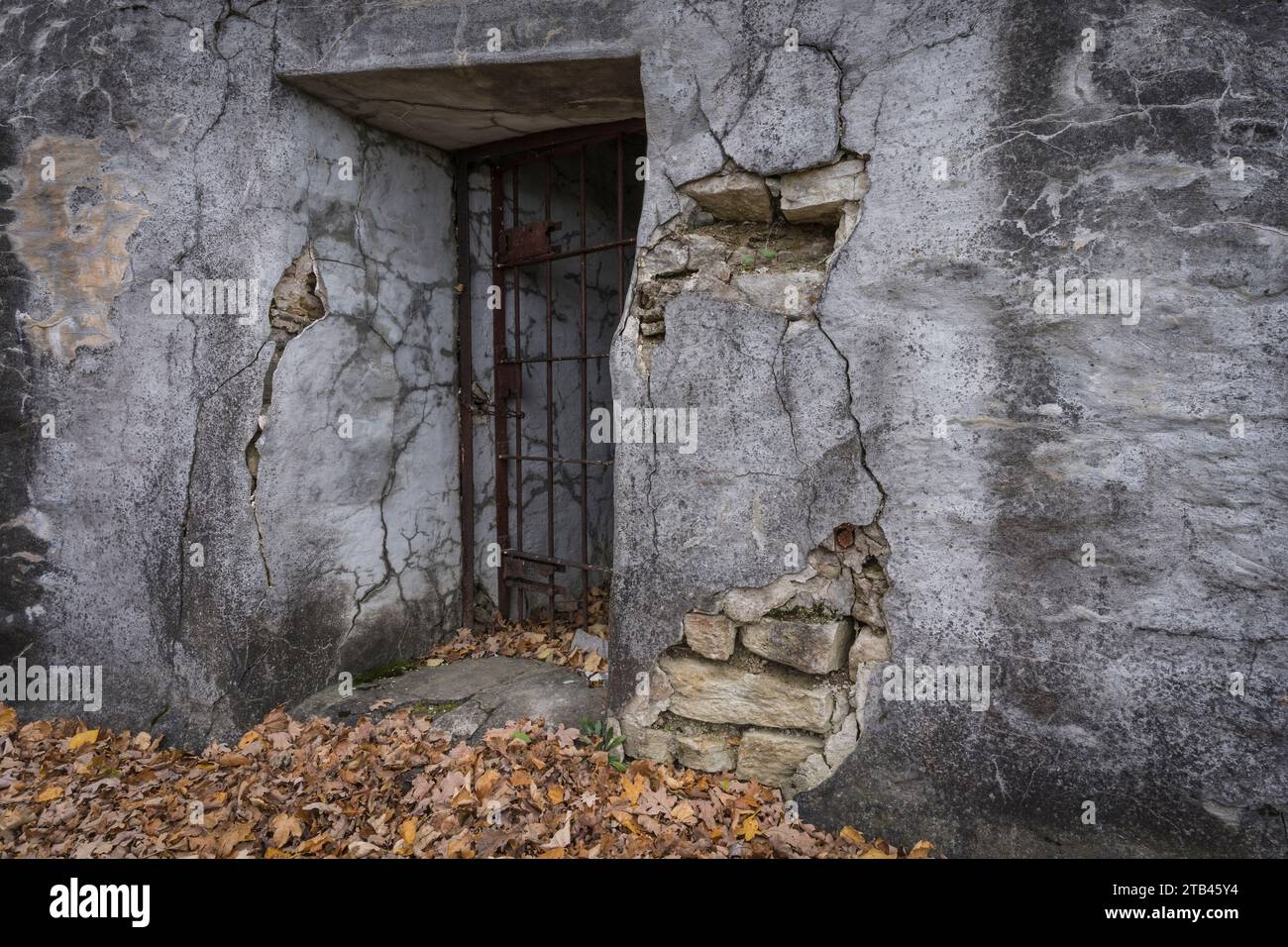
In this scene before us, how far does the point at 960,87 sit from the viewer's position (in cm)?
232

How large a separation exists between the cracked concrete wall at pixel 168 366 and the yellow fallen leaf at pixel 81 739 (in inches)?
3.8

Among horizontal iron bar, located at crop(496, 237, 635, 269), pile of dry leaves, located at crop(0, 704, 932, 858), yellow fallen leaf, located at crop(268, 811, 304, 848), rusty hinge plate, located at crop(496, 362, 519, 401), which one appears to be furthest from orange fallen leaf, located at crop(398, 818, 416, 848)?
horizontal iron bar, located at crop(496, 237, 635, 269)

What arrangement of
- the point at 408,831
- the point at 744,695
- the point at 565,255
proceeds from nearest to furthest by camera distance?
the point at 408,831 < the point at 744,695 < the point at 565,255

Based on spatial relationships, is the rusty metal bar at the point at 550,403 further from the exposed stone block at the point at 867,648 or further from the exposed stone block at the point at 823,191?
the exposed stone block at the point at 867,648

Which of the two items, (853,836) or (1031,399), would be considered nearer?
(1031,399)

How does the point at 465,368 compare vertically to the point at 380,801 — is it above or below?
above

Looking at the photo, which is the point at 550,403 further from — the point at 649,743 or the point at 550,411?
the point at 649,743

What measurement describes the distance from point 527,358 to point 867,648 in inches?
92.7

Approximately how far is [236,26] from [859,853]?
391 cm

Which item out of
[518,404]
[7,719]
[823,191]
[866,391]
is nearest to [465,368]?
[518,404]

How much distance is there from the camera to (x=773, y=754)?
262 centimetres

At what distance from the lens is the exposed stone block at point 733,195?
8.55 feet

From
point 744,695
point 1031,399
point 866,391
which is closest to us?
point 1031,399

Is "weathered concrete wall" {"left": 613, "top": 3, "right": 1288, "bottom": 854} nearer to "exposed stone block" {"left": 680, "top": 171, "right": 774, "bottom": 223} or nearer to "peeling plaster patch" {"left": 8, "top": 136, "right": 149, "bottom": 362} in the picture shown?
"exposed stone block" {"left": 680, "top": 171, "right": 774, "bottom": 223}
